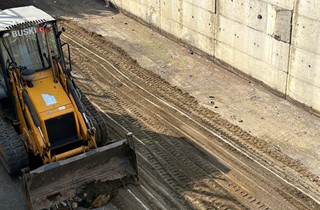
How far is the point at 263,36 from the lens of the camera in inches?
553

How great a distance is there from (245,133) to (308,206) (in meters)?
2.85

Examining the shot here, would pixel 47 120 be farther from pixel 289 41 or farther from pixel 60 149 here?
pixel 289 41

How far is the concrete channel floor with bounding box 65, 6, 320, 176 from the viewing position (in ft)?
39.8

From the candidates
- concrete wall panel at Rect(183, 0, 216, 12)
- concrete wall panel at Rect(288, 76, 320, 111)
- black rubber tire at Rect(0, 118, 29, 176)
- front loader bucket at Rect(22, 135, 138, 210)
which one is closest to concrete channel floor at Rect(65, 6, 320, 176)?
concrete wall panel at Rect(288, 76, 320, 111)

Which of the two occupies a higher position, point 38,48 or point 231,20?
point 38,48

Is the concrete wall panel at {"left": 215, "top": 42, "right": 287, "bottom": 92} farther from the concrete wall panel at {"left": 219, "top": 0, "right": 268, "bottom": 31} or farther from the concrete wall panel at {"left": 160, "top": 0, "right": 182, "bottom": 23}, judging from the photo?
the concrete wall panel at {"left": 160, "top": 0, "right": 182, "bottom": 23}

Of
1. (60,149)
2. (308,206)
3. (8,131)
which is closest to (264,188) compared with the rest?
(308,206)

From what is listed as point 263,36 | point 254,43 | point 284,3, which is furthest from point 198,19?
point 284,3

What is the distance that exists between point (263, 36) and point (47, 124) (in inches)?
277

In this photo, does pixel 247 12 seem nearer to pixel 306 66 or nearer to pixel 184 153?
pixel 306 66

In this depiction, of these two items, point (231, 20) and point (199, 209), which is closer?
point (199, 209)

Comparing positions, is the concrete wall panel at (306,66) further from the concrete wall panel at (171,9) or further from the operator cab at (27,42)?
the operator cab at (27,42)

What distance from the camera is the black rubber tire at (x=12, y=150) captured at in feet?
33.8

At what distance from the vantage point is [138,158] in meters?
11.5
